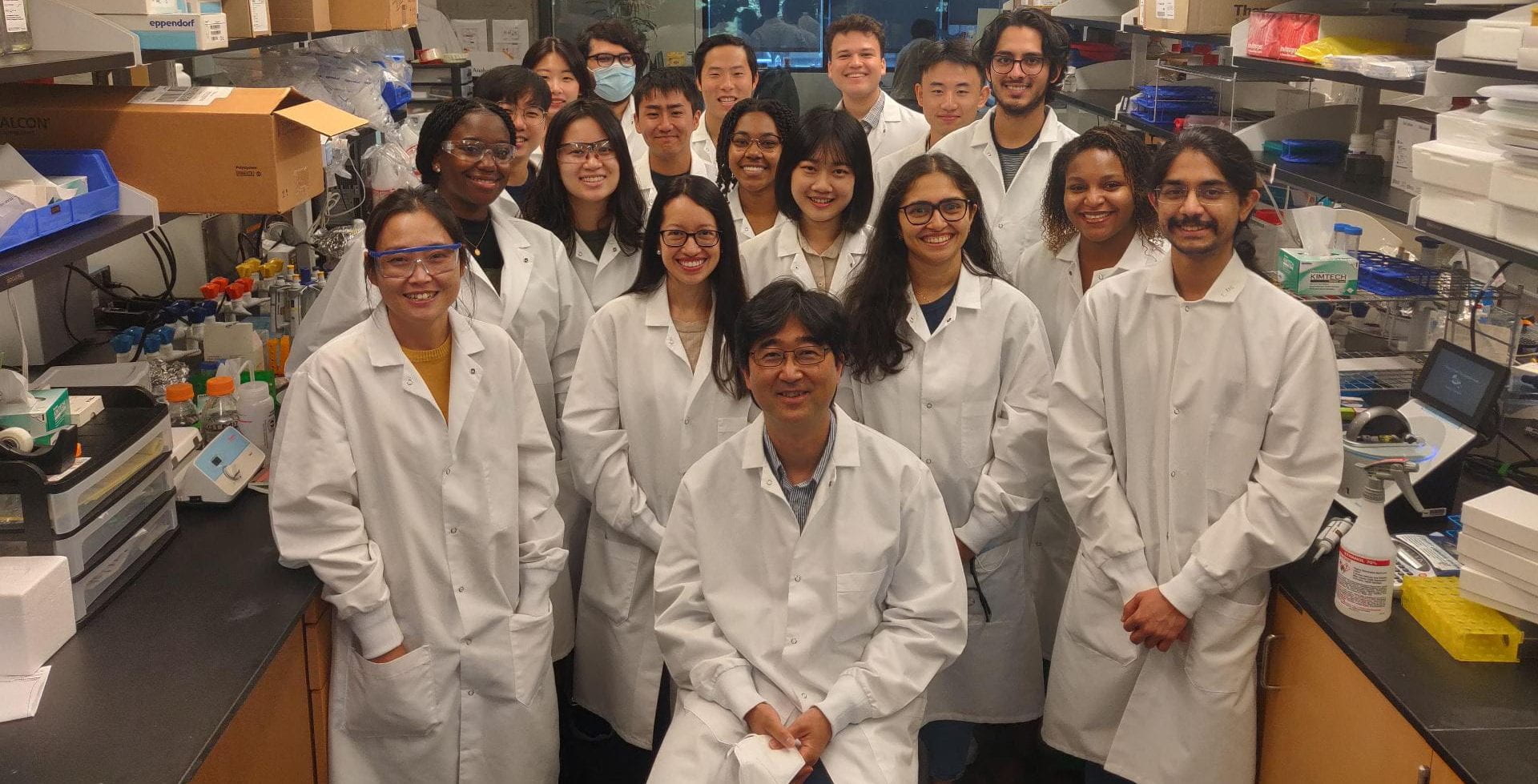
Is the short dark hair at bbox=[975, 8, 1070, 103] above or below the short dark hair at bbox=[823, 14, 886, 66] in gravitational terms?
below

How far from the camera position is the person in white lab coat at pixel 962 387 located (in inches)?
97.5

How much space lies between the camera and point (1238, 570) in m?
2.08

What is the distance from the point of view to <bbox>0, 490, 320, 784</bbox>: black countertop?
155cm

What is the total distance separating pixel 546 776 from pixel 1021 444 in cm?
111

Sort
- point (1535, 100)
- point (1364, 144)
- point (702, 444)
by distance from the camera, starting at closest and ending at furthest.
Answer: point (1535, 100)
point (702, 444)
point (1364, 144)

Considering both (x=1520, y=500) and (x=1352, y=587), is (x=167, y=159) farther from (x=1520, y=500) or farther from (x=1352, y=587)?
(x=1520, y=500)

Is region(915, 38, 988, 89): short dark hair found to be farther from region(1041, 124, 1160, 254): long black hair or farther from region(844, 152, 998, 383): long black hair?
region(844, 152, 998, 383): long black hair

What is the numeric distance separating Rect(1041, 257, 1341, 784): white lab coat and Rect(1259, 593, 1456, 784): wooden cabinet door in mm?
41

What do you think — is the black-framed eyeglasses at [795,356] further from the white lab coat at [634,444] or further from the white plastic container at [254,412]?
the white plastic container at [254,412]

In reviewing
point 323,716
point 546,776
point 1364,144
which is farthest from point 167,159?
point 1364,144

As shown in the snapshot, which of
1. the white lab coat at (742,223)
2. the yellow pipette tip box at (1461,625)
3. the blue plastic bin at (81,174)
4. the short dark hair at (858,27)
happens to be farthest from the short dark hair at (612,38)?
the yellow pipette tip box at (1461,625)

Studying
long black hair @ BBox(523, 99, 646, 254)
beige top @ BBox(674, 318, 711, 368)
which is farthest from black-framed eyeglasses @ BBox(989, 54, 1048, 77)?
beige top @ BBox(674, 318, 711, 368)

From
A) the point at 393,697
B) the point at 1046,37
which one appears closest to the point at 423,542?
the point at 393,697

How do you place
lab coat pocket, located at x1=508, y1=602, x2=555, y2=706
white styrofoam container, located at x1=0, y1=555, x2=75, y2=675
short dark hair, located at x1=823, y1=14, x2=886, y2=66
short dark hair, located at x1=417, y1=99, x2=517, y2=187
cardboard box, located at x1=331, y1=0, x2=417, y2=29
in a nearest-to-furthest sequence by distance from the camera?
white styrofoam container, located at x1=0, y1=555, x2=75, y2=675 < lab coat pocket, located at x1=508, y1=602, x2=555, y2=706 < short dark hair, located at x1=417, y1=99, x2=517, y2=187 < cardboard box, located at x1=331, y1=0, x2=417, y2=29 < short dark hair, located at x1=823, y1=14, x2=886, y2=66
